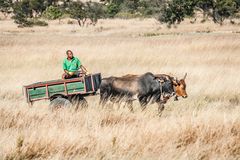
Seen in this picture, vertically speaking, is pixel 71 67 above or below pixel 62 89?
above

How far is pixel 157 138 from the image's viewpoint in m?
7.41

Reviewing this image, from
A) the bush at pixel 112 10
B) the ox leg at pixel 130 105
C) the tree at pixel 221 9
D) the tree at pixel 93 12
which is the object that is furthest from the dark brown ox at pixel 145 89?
the bush at pixel 112 10

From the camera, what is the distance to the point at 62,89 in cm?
1126

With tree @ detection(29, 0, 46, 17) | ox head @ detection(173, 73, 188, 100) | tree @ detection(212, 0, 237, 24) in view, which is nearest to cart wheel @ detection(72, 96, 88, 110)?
ox head @ detection(173, 73, 188, 100)

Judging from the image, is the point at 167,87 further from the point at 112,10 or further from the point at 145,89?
the point at 112,10

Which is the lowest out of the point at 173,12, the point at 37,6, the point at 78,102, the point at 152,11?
the point at 152,11

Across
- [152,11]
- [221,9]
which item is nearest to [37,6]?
[152,11]

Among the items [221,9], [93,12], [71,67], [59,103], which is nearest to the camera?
[59,103]

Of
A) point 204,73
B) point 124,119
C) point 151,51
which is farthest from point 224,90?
point 151,51

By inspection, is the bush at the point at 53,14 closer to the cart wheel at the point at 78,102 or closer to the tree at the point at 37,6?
the tree at the point at 37,6

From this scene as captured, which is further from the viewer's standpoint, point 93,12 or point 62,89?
point 93,12

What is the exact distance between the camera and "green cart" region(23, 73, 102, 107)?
36.6 ft

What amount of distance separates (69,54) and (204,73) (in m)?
7.73

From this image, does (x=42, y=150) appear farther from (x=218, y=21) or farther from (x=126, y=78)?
(x=218, y=21)
